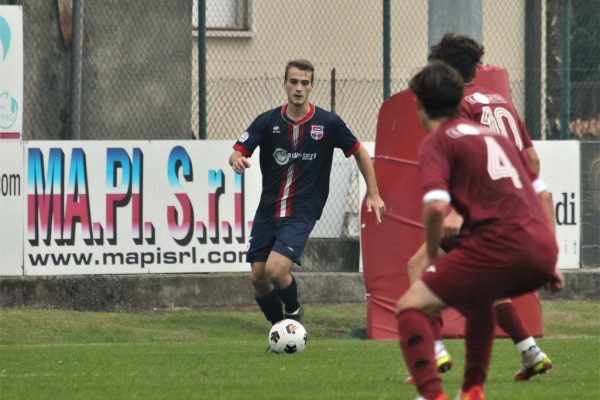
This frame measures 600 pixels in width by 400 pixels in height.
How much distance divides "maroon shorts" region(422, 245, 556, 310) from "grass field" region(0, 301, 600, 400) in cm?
147

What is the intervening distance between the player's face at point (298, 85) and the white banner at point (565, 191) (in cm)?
568

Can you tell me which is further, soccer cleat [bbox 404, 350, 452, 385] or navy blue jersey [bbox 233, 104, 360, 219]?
navy blue jersey [bbox 233, 104, 360, 219]

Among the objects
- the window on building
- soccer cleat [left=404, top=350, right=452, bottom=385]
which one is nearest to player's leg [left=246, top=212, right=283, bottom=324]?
soccer cleat [left=404, top=350, right=452, bottom=385]

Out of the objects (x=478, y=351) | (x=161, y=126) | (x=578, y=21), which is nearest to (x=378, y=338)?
(x=161, y=126)

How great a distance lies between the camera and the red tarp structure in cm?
1261

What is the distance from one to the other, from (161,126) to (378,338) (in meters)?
4.50

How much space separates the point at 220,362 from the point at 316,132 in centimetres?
206

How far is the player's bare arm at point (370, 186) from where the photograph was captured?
10727mm

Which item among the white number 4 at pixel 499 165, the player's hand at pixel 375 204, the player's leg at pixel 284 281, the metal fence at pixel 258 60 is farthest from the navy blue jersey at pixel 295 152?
the white number 4 at pixel 499 165

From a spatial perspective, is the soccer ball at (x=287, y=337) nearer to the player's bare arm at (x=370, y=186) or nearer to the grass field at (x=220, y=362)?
the grass field at (x=220, y=362)

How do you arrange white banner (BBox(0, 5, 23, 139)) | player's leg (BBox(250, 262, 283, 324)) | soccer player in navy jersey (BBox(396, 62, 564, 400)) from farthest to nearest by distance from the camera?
white banner (BBox(0, 5, 23, 139))
player's leg (BBox(250, 262, 283, 324))
soccer player in navy jersey (BBox(396, 62, 564, 400))

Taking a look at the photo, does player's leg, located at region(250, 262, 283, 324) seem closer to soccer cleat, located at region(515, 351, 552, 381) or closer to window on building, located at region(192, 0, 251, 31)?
soccer cleat, located at region(515, 351, 552, 381)

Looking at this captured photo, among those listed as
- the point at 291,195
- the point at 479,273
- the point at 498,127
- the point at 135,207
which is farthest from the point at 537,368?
the point at 135,207

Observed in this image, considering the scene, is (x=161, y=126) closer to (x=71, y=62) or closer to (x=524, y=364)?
(x=71, y=62)
